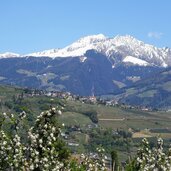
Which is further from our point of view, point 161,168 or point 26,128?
point 161,168

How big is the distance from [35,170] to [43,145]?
1.07 metres

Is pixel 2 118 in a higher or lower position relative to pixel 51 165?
higher

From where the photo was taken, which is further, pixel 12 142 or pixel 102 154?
pixel 102 154

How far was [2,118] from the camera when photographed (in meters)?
22.3

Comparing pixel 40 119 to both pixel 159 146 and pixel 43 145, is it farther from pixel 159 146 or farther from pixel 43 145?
pixel 159 146

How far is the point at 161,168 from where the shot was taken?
2586 centimetres

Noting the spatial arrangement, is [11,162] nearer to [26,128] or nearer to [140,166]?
[26,128]

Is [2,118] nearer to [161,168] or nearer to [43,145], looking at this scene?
[43,145]

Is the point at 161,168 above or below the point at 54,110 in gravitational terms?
below

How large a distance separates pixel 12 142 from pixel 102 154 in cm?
534

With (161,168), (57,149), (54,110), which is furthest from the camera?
(161,168)

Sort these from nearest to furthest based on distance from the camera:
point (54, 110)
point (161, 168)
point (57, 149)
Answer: point (54, 110) < point (57, 149) < point (161, 168)

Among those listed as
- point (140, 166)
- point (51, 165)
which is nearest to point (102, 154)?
point (140, 166)

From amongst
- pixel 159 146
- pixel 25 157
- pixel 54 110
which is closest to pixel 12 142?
pixel 25 157
